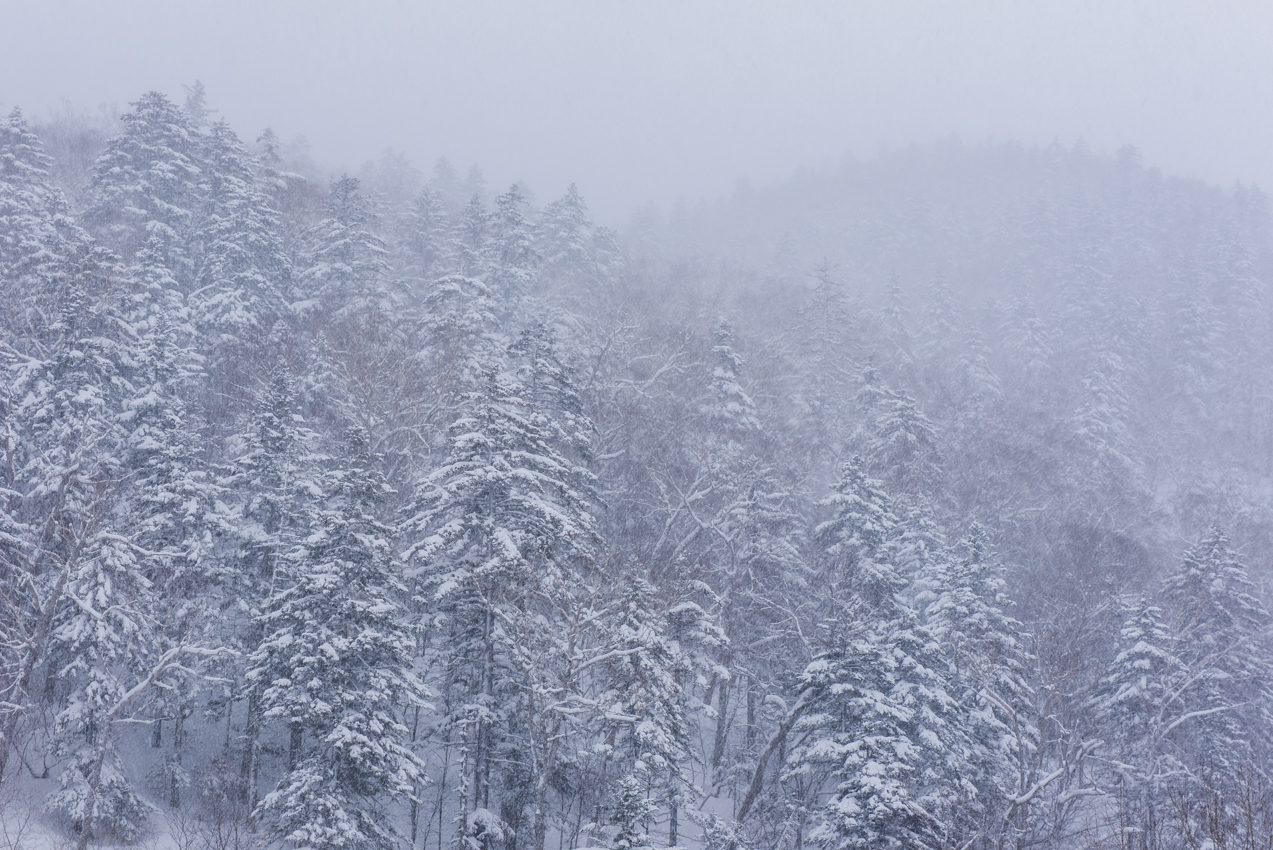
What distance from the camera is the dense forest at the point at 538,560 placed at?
653 inches

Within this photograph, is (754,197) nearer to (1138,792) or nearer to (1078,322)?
(1078,322)

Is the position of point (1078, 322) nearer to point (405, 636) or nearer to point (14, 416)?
point (405, 636)

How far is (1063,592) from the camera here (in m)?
32.8

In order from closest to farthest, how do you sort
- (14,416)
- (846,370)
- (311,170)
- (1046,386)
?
1. (14,416)
2. (846,370)
3. (1046,386)
4. (311,170)

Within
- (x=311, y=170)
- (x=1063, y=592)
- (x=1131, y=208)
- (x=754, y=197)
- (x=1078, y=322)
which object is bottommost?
(x=1063, y=592)

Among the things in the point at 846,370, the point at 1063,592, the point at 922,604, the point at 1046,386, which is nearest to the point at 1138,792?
the point at 922,604

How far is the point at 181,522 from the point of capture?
734 inches

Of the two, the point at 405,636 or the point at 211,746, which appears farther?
the point at 211,746

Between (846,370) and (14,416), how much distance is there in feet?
127

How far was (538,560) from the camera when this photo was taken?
18562 millimetres

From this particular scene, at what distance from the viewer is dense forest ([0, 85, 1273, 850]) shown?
16594mm

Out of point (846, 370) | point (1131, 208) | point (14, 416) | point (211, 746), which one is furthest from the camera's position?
point (1131, 208)

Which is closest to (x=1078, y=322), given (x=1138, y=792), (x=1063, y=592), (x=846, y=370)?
(x=846, y=370)

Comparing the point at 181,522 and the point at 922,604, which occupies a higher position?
the point at 181,522
